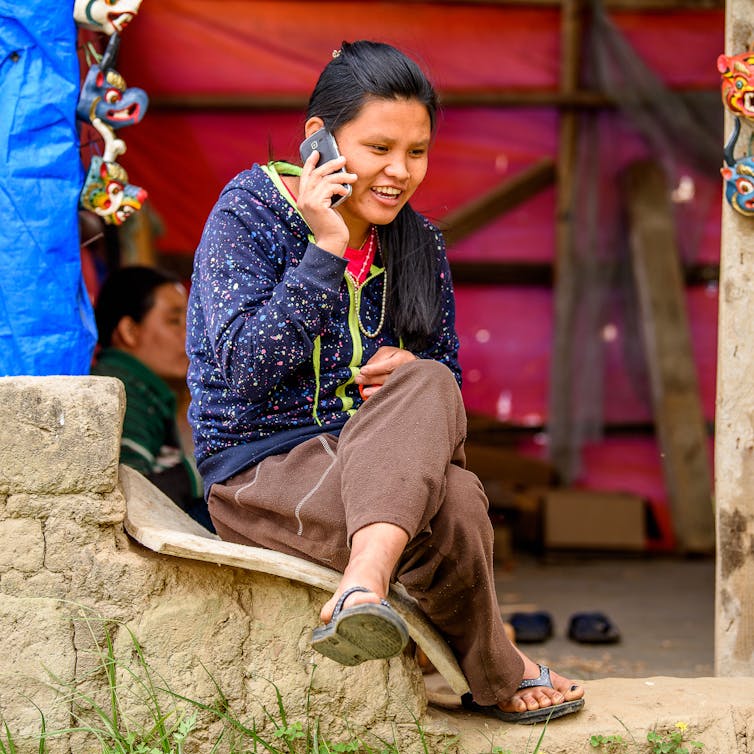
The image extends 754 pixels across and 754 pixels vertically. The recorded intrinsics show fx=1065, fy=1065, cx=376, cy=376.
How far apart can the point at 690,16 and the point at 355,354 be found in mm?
5126

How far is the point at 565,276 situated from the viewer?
22.9 ft

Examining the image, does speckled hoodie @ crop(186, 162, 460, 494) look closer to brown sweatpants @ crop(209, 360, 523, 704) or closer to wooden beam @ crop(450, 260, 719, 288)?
brown sweatpants @ crop(209, 360, 523, 704)

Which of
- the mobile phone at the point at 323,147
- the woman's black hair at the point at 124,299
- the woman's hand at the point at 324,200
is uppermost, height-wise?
the mobile phone at the point at 323,147

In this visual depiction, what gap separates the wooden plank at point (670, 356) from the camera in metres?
6.60

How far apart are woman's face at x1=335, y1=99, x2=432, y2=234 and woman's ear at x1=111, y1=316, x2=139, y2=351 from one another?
1.70 meters

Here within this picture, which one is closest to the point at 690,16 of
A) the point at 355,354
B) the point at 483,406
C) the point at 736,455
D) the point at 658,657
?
the point at 483,406

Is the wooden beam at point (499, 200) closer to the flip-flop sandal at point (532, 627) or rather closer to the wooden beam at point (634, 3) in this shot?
the wooden beam at point (634, 3)

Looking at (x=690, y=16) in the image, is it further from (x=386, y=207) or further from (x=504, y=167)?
(x=386, y=207)

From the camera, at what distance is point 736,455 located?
108 inches

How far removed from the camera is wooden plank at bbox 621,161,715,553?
6598 millimetres

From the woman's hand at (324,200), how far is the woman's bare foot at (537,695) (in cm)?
100

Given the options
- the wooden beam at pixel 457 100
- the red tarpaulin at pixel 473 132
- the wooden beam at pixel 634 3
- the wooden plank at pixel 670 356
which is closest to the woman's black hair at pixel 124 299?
the red tarpaulin at pixel 473 132

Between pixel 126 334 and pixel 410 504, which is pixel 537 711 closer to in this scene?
pixel 410 504

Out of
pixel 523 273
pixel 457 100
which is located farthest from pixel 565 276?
pixel 457 100
